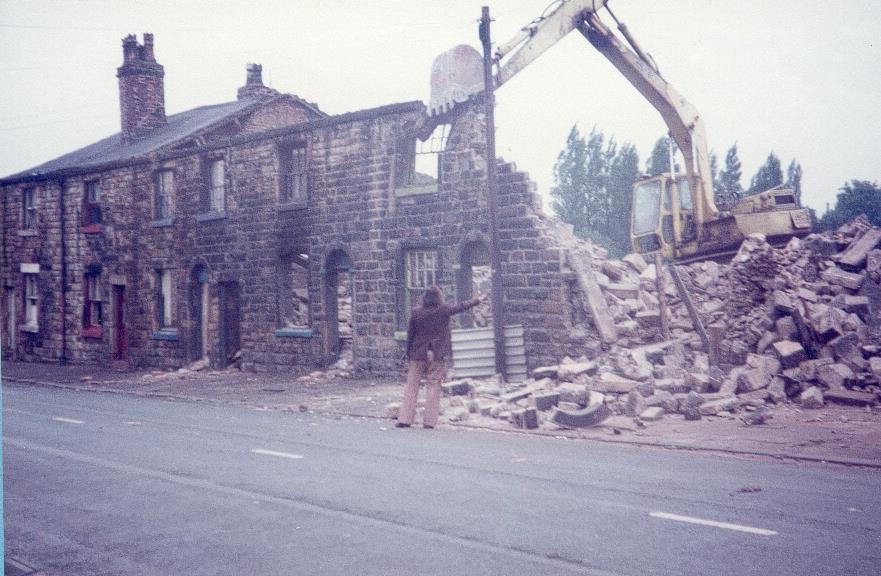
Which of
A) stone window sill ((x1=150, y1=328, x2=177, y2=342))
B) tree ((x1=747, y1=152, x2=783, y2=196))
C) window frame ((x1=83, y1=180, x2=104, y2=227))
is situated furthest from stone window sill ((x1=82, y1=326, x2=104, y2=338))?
tree ((x1=747, y1=152, x2=783, y2=196))

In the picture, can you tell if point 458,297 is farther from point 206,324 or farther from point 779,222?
point 206,324

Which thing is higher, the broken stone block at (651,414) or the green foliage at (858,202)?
the green foliage at (858,202)

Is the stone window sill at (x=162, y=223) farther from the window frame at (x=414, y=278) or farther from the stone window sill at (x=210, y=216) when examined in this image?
the window frame at (x=414, y=278)

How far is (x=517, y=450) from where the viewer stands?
1012 cm

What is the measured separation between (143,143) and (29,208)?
A: 5314 millimetres

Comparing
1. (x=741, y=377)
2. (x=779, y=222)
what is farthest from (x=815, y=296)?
(x=779, y=222)

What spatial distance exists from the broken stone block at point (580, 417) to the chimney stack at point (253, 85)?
26393 millimetres

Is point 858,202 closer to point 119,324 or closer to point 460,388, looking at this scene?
point 460,388

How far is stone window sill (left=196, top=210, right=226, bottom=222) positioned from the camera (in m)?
24.9

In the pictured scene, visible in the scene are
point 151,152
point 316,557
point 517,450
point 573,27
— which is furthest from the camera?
point 151,152

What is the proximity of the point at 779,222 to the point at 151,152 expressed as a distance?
19.6 metres

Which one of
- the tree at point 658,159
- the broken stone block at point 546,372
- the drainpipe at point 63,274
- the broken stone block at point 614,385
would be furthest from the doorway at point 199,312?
the tree at point 658,159

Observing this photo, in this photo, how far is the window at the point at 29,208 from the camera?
32.0 m

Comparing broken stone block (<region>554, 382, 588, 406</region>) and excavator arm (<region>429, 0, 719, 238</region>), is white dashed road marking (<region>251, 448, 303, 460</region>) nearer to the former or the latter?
broken stone block (<region>554, 382, 588, 406</region>)
